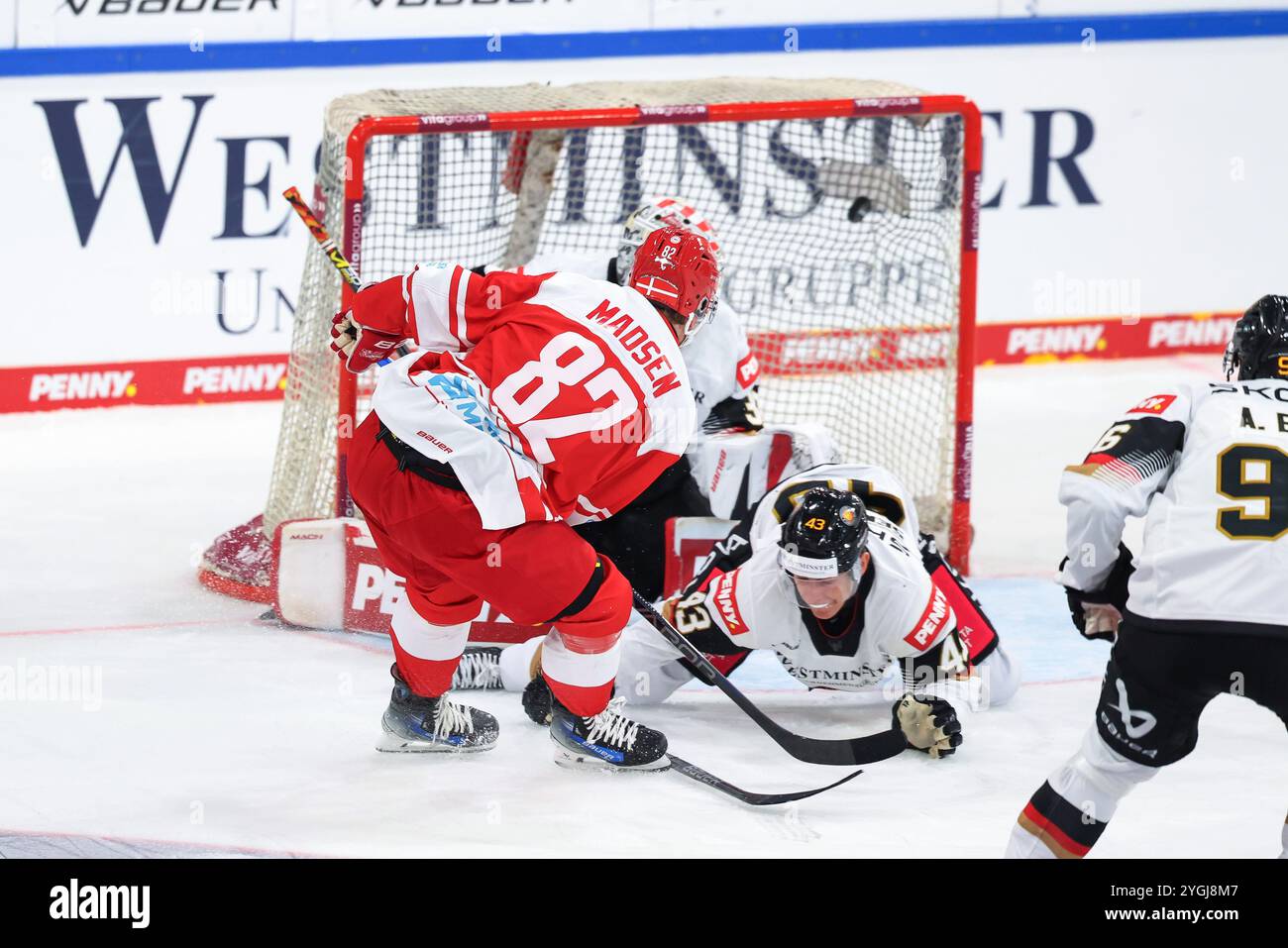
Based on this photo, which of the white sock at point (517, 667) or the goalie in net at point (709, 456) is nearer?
the white sock at point (517, 667)

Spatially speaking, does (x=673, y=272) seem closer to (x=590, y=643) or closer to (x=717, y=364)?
(x=590, y=643)

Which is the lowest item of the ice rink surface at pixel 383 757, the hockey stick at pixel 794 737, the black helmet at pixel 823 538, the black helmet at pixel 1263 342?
the ice rink surface at pixel 383 757

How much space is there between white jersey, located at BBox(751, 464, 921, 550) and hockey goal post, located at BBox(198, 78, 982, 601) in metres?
0.95

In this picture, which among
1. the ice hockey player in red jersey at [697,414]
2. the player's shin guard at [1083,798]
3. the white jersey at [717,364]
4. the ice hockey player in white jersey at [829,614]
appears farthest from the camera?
the white jersey at [717,364]

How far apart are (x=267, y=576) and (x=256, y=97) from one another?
2464 mm

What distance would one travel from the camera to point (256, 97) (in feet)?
22.7

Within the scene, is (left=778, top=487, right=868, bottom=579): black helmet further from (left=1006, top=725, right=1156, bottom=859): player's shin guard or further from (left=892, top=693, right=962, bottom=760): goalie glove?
(left=1006, top=725, right=1156, bottom=859): player's shin guard

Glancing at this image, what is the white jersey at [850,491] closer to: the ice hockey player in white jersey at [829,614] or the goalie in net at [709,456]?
the ice hockey player in white jersey at [829,614]

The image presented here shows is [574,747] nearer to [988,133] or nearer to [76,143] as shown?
[76,143]

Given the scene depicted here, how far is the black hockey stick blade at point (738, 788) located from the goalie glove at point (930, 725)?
16 cm

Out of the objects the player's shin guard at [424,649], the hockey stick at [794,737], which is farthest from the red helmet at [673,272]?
the player's shin guard at [424,649]

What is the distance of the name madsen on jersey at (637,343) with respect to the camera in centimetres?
348
